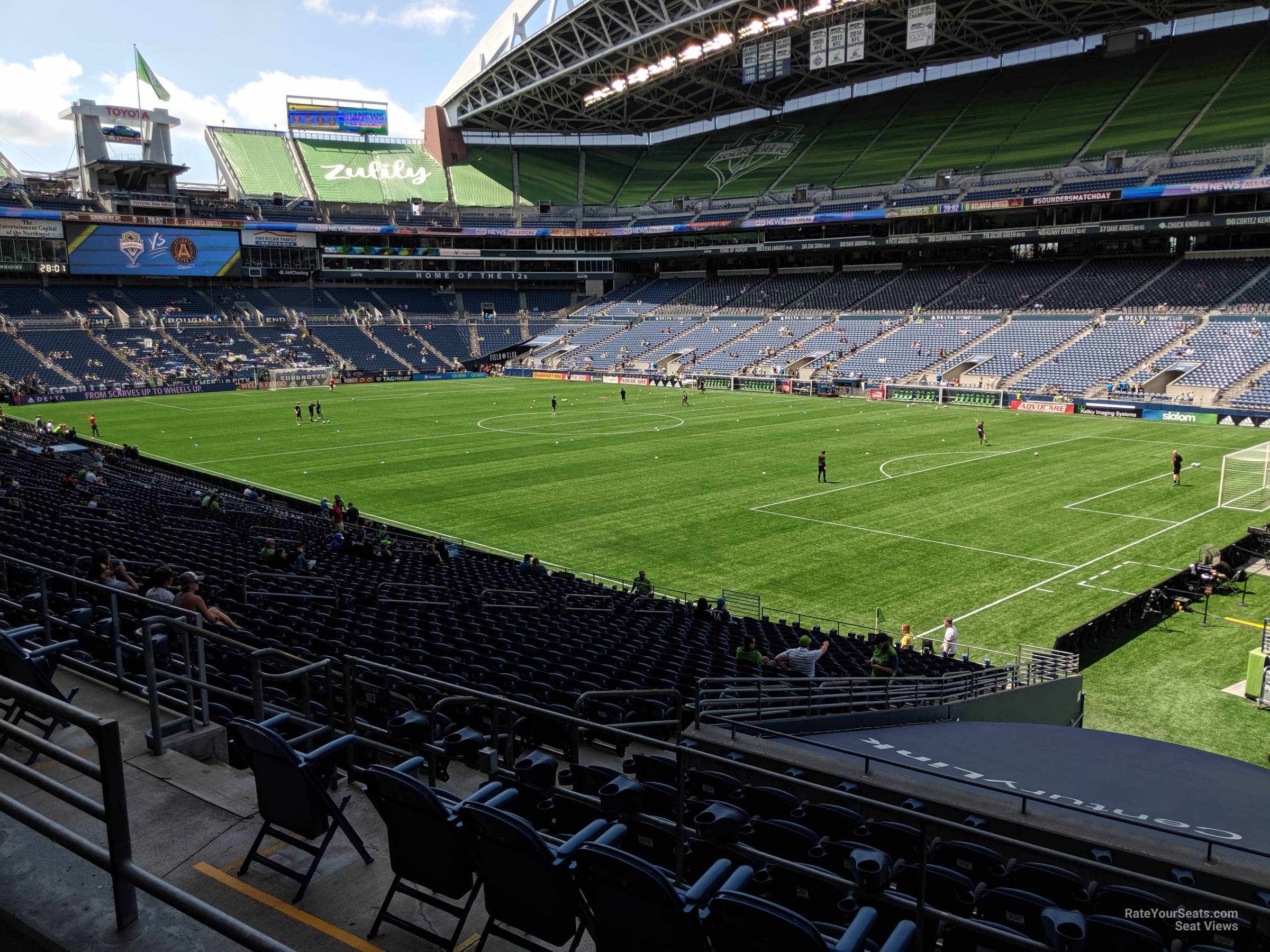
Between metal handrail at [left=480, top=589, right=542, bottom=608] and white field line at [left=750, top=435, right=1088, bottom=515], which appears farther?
white field line at [left=750, top=435, right=1088, bottom=515]

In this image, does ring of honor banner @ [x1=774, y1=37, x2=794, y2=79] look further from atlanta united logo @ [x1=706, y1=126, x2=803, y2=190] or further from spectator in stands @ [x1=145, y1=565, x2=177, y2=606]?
spectator in stands @ [x1=145, y1=565, x2=177, y2=606]

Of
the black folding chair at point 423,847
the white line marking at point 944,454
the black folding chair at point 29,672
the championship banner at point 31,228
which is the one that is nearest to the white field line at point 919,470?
the white line marking at point 944,454

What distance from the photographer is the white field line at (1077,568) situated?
2161cm

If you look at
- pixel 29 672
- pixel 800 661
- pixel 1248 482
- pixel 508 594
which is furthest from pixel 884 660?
pixel 1248 482

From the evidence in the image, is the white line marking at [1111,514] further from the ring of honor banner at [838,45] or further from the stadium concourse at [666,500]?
the ring of honor banner at [838,45]

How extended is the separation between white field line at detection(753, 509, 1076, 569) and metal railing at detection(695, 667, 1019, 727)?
11470 millimetres

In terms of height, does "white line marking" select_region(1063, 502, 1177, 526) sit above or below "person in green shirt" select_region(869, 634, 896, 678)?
below

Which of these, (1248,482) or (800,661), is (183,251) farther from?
(800,661)

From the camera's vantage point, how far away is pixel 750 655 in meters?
13.6

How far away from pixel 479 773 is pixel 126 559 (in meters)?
10.1

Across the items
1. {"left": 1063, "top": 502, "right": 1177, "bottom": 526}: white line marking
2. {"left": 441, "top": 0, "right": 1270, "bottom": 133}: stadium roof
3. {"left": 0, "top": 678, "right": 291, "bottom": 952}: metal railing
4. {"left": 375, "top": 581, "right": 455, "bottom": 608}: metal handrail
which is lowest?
{"left": 1063, "top": 502, "right": 1177, "bottom": 526}: white line marking

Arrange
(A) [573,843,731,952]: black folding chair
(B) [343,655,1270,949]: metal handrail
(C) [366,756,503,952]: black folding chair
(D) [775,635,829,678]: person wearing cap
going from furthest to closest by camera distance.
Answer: (D) [775,635,829,678]: person wearing cap, (C) [366,756,503,952]: black folding chair, (A) [573,843,731,952]: black folding chair, (B) [343,655,1270,949]: metal handrail

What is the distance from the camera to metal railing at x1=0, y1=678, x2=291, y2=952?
3.40 m

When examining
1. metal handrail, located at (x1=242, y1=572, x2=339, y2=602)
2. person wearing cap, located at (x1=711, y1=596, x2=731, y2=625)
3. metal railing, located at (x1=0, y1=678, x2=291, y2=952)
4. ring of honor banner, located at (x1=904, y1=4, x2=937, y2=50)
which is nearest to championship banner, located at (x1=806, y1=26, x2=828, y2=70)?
ring of honor banner, located at (x1=904, y1=4, x2=937, y2=50)
